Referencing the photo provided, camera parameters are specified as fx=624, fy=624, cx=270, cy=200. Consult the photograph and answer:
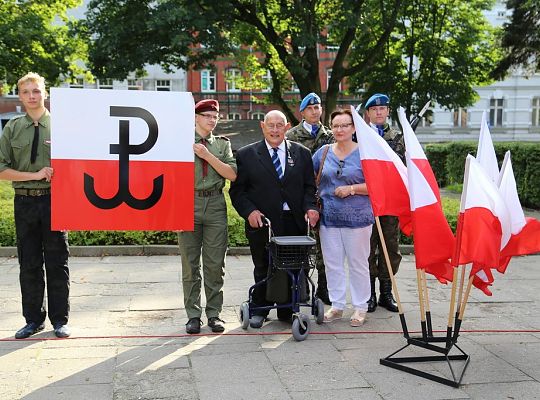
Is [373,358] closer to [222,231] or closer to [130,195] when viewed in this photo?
[222,231]

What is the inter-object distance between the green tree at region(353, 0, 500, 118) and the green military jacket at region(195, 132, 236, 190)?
24444 millimetres

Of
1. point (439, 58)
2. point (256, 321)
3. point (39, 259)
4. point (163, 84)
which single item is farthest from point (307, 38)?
point (163, 84)

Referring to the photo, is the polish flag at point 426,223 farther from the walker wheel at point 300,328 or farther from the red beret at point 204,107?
the red beret at point 204,107

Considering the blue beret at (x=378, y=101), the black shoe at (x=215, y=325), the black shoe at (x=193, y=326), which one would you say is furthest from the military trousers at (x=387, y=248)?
the black shoe at (x=193, y=326)

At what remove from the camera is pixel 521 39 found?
1994 cm

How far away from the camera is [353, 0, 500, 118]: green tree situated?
96.6 ft

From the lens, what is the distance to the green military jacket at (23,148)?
5.34 metres

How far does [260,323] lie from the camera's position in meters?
5.88

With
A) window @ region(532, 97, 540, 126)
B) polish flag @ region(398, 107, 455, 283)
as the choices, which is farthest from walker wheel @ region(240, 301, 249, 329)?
window @ region(532, 97, 540, 126)

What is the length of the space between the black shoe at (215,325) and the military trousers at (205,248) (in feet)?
0.43

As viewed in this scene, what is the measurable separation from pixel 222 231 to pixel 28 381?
81.2 inches

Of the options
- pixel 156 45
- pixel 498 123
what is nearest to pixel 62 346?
pixel 156 45

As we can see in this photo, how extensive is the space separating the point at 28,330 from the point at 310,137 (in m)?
3.44

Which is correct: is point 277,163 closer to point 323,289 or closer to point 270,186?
point 270,186
